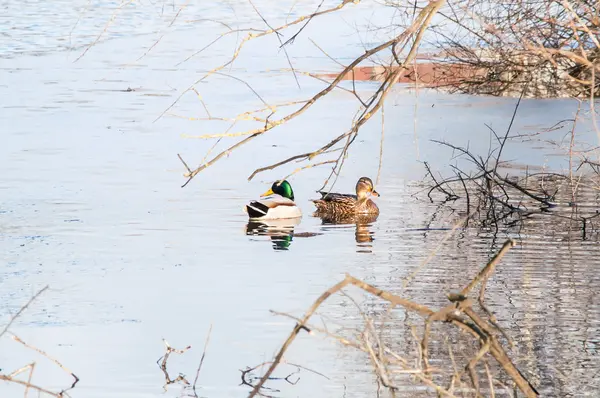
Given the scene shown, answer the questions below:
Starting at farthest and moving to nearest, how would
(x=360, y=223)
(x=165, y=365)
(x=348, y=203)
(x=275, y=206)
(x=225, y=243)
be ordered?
(x=348, y=203)
(x=275, y=206)
(x=360, y=223)
(x=225, y=243)
(x=165, y=365)

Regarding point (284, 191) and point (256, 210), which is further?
point (284, 191)

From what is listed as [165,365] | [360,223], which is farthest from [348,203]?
[165,365]

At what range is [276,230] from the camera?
10.2m

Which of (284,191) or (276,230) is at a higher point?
(284,191)

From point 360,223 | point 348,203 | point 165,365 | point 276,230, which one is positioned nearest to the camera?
point 165,365

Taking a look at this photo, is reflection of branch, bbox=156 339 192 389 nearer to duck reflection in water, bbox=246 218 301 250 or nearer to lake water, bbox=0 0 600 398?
lake water, bbox=0 0 600 398

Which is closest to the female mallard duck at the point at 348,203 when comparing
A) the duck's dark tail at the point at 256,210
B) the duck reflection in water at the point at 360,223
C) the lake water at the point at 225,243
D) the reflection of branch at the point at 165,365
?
the duck reflection in water at the point at 360,223

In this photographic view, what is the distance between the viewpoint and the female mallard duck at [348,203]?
429 inches

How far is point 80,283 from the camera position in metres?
7.63

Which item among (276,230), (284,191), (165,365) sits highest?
(284,191)

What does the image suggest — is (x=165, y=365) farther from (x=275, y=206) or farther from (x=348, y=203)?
(x=348, y=203)

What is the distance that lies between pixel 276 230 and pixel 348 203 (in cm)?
113

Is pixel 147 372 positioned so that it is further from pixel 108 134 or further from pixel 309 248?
pixel 108 134

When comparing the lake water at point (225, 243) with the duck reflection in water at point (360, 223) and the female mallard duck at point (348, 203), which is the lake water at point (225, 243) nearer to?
the duck reflection in water at point (360, 223)
